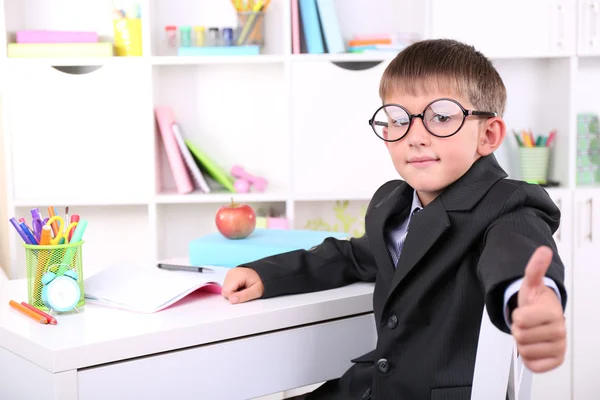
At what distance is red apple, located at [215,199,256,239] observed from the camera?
5.74 feet

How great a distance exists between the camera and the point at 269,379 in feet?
4.42

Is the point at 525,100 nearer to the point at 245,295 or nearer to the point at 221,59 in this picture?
the point at 221,59

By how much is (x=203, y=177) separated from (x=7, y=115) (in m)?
0.79

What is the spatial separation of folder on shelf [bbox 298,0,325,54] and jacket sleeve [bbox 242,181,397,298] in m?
1.56

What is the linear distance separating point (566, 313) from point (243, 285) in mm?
1952

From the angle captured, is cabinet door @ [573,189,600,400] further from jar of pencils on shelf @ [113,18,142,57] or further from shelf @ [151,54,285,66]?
jar of pencils on shelf @ [113,18,142,57]

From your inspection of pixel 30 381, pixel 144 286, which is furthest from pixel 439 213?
pixel 30 381

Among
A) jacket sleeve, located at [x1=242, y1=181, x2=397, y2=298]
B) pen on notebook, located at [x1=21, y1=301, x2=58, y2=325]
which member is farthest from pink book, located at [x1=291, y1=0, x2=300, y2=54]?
pen on notebook, located at [x1=21, y1=301, x2=58, y2=325]

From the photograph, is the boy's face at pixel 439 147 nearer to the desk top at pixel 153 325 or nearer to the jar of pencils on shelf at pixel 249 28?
the desk top at pixel 153 325

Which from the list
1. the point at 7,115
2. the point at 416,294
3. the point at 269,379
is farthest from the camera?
the point at 7,115

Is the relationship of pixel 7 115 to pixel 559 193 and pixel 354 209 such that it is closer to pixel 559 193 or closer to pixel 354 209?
pixel 354 209

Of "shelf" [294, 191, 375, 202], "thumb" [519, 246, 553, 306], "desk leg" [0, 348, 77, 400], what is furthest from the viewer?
"shelf" [294, 191, 375, 202]

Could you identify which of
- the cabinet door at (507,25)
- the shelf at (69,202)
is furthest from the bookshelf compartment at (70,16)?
the cabinet door at (507,25)

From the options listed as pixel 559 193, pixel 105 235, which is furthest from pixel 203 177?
pixel 559 193
